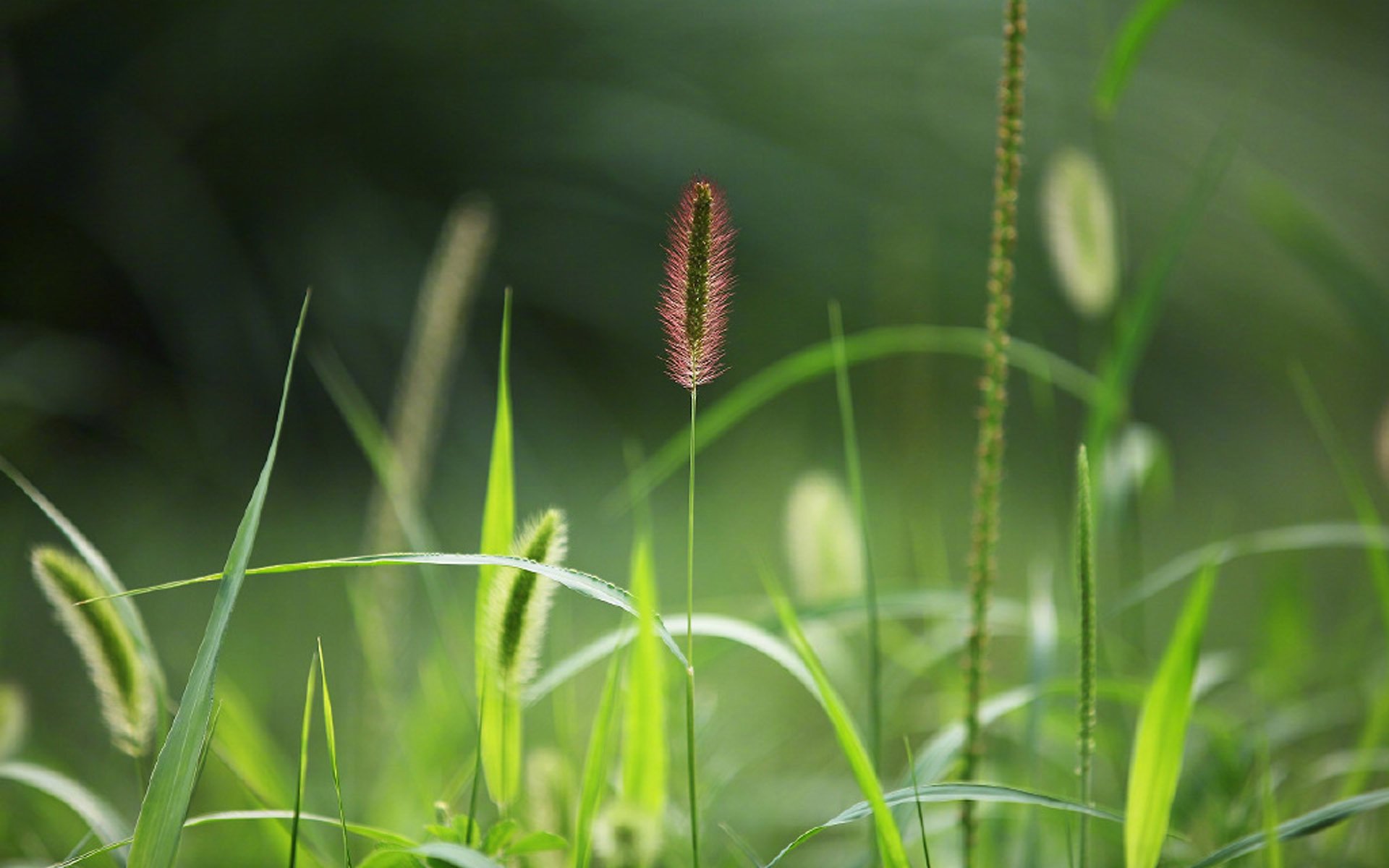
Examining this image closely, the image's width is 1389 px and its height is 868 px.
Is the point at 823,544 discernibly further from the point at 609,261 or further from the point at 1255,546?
the point at 609,261

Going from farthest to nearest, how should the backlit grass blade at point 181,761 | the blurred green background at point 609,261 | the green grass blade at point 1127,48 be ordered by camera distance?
1. the blurred green background at point 609,261
2. the green grass blade at point 1127,48
3. the backlit grass blade at point 181,761

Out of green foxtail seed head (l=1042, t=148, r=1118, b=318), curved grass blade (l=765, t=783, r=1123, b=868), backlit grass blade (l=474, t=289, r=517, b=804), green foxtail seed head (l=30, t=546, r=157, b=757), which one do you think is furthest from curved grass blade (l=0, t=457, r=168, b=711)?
green foxtail seed head (l=1042, t=148, r=1118, b=318)

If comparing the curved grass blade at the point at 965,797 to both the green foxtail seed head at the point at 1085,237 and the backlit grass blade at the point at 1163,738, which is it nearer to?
the backlit grass blade at the point at 1163,738

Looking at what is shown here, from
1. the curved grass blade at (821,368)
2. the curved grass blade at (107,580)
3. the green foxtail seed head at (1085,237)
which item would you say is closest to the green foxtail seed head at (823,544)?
the curved grass blade at (821,368)

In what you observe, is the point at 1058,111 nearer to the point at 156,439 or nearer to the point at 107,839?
the point at 156,439

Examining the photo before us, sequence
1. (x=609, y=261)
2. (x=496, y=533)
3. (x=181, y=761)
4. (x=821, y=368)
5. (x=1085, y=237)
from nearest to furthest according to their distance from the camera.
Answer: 1. (x=181, y=761)
2. (x=496, y=533)
3. (x=821, y=368)
4. (x=1085, y=237)
5. (x=609, y=261)

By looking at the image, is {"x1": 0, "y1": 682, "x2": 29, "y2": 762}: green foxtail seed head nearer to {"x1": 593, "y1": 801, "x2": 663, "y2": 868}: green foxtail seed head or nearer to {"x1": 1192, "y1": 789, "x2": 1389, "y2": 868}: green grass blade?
{"x1": 593, "y1": 801, "x2": 663, "y2": 868}: green foxtail seed head

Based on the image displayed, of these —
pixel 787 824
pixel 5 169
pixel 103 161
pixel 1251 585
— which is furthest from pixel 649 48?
pixel 787 824

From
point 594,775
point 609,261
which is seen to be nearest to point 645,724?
point 594,775
